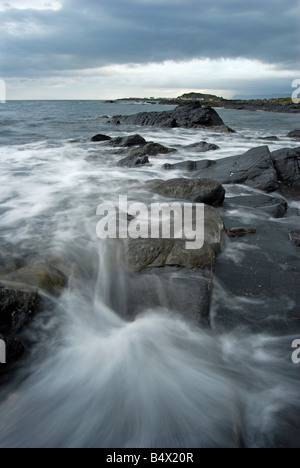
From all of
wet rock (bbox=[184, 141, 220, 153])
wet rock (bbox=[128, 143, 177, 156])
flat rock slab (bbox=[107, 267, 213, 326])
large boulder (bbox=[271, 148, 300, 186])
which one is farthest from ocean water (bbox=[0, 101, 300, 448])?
wet rock (bbox=[184, 141, 220, 153])

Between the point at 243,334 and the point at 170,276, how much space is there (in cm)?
120

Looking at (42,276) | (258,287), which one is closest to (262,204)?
(258,287)

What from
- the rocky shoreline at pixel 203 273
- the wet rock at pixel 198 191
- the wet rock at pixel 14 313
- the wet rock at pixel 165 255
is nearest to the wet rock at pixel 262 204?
the rocky shoreline at pixel 203 273

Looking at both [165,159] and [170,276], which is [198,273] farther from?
[165,159]

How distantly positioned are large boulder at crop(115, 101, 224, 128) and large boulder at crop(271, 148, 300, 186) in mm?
20569

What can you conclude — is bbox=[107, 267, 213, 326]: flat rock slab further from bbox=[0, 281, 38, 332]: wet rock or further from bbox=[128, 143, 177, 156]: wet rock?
bbox=[128, 143, 177, 156]: wet rock

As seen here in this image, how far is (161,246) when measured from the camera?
4539 millimetres

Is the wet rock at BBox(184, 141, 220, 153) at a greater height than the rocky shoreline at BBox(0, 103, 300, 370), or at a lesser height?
greater

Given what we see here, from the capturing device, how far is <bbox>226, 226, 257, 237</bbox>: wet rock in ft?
19.1

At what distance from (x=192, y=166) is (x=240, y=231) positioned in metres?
5.69

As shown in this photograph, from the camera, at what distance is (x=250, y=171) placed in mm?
9219

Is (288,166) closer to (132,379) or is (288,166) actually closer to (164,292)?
(164,292)

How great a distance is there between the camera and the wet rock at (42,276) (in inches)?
153
